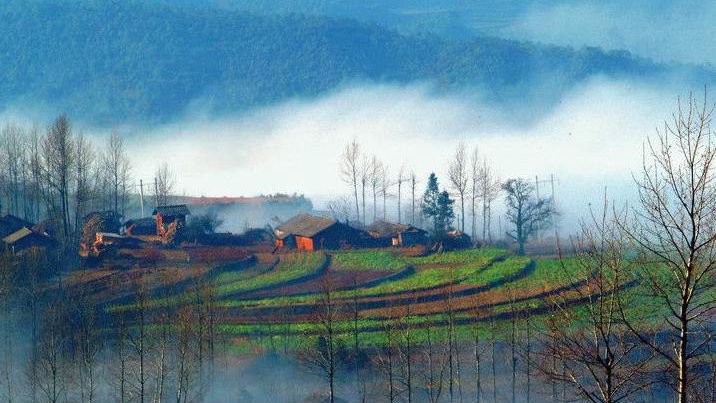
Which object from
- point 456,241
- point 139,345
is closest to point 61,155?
point 456,241

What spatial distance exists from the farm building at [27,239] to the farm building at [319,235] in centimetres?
2084

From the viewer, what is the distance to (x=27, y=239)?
5862cm

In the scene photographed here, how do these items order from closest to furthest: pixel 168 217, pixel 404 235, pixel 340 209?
1. pixel 168 217
2. pixel 404 235
3. pixel 340 209

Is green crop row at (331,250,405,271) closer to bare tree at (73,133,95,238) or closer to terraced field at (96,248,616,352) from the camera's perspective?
terraced field at (96,248,616,352)

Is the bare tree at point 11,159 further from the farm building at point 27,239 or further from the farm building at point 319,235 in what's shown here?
the farm building at point 319,235

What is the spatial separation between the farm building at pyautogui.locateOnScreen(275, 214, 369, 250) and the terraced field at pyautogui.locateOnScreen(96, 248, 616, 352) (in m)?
3.44

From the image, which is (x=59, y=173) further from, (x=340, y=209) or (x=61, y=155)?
(x=340, y=209)

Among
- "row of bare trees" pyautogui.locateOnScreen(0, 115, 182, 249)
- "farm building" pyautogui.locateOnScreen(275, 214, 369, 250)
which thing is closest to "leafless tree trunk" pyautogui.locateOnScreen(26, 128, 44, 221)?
"row of bare trees" pyautogui.locateOnScreen(0, 115, 182, 249)

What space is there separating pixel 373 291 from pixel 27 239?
2885 cm

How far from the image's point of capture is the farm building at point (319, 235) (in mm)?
68188

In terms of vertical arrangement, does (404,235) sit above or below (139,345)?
above

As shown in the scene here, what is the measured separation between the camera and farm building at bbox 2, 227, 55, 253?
57938 mm

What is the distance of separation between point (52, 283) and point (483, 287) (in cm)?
2829

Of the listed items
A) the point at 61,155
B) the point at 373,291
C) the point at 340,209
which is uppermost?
the point at 61,155
